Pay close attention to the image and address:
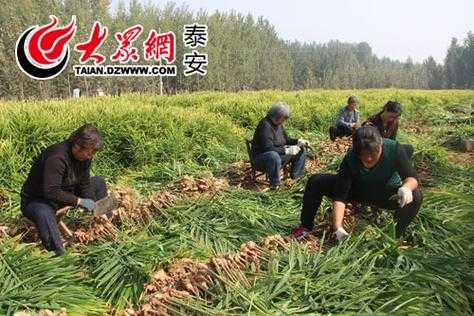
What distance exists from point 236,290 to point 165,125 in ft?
20.3

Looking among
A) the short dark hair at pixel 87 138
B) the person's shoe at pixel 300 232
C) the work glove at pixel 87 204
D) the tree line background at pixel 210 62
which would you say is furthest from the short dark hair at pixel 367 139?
the tree line background at pixel 210 62

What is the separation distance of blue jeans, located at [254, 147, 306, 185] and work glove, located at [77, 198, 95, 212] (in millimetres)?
2448

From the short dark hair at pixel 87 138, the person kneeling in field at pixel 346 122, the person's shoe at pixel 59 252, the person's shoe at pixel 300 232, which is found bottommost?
the person's shoe at pixel 59 252

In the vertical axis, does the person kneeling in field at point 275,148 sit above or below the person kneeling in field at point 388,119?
below

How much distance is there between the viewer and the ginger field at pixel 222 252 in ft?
8.63

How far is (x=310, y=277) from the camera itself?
2787 millimetres

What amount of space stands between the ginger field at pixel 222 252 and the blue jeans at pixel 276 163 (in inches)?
9.7

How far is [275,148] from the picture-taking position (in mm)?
6391

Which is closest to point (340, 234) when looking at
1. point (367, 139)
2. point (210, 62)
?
point (367, 139)

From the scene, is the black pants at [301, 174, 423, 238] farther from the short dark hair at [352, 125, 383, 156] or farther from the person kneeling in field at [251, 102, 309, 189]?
the person kneeling in field at [251, 102, 309, 189]

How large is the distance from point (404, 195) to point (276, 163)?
100 inches

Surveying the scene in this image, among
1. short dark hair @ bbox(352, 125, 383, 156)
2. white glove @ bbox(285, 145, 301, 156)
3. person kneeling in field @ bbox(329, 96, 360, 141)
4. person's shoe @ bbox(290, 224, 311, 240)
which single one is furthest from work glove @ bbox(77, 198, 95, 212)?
person kneeling in field @ bbox(329, 96, 360, 141)

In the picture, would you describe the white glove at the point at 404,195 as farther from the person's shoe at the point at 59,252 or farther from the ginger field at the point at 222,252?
the person's shoe at the point at 59,252

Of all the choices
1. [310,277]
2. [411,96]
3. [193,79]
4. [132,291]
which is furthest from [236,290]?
[193,79]
